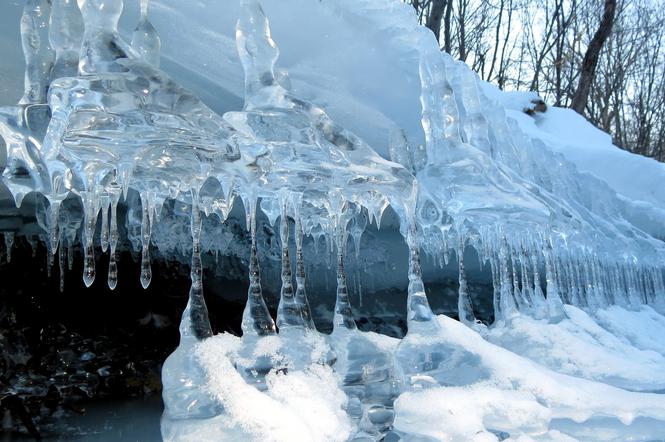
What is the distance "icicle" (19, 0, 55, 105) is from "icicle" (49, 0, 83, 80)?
0.40 ft

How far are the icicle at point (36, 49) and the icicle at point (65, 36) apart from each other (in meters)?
0.12

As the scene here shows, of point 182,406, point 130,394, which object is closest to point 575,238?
point 130,394

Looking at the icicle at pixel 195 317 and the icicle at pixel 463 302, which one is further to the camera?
the icicle at pixel 463 302

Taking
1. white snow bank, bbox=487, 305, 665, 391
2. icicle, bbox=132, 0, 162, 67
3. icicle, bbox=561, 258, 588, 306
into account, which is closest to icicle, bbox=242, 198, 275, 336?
icicle, bbox=132, 0, 162, 67

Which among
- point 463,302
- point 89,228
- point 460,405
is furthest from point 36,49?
point 463,302

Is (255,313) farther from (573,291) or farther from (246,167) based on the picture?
(573,291)

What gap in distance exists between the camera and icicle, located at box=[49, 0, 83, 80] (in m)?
1.74

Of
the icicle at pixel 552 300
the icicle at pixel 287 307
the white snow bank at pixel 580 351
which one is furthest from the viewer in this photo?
the icicle at pixel 552 300

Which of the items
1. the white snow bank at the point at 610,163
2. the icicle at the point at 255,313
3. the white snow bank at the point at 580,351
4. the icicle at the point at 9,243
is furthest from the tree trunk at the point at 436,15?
the icicle at the point at 255,313

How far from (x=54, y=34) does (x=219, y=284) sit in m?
2.69

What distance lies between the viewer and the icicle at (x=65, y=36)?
5.72 ft

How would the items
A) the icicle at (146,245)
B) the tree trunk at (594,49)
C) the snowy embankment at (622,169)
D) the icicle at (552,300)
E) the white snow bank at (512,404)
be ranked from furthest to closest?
the tree trunk at (594,49), the snowy embankment at (622,169), the icicle at (552,300), the icicle at (146,245), the white snow bank at (512,404)

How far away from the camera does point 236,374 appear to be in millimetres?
1638

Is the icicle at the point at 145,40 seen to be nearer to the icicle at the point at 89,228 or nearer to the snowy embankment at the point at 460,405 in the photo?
the icicle at the point at 89,228
